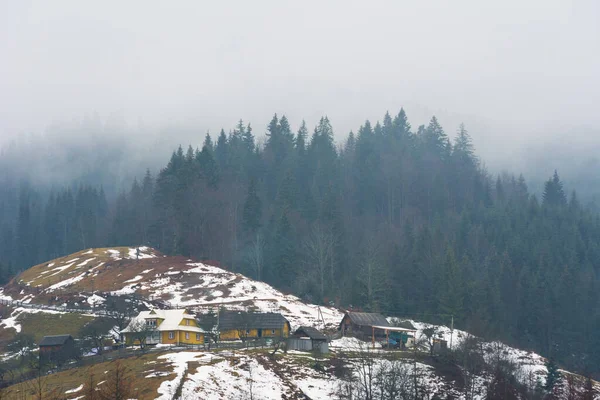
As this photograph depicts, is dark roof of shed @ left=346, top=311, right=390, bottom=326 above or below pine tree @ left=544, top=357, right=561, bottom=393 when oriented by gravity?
above

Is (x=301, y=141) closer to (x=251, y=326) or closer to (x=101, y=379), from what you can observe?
(x=251, y=326)

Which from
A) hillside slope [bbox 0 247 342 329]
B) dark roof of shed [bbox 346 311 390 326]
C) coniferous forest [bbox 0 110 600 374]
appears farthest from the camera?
coniferous forest [bbox 0 110 600 374]

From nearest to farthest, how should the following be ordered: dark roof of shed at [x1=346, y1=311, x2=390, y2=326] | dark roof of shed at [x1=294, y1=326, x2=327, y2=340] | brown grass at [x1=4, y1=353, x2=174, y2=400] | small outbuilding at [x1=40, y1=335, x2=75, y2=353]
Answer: brown grass at [x1=4, y1=353, x2=174, y2=400] → small outbuilding at [x1=40, y1=335, x2=75, y2=353] → dark roof of shed at [x1=294, y1=326, x2=327, y2=340] → dark roof of shed at [x1=346, y1=311, x2=390, y2=326]

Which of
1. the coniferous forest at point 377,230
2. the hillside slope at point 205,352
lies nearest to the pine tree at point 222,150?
the coniferous forest at point 377,230

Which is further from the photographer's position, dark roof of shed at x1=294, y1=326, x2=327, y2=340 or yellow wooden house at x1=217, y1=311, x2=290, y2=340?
yellow wooden house at x1=217, y1=311, x2=290, y2=340

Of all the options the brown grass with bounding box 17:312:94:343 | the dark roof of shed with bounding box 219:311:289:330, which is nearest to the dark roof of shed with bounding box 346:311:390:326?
the dark roof of shed with bounding box 219:311:289:330

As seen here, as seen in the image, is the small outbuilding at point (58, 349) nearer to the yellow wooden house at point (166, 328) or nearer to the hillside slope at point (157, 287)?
the yellow wooden house at point (166, 328)

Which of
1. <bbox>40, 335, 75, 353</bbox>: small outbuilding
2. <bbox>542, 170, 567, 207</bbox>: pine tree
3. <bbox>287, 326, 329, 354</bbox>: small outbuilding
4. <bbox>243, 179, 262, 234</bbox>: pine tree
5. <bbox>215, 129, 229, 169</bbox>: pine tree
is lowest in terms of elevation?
<bbox>40, 335, 75, 353</bbox>: small outbuilding

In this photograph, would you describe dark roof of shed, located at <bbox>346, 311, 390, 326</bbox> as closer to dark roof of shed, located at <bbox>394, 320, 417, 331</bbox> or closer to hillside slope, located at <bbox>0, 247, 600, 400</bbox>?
dark roof of shed, located at <bbox>394, 320, 417, 331</bbox>
